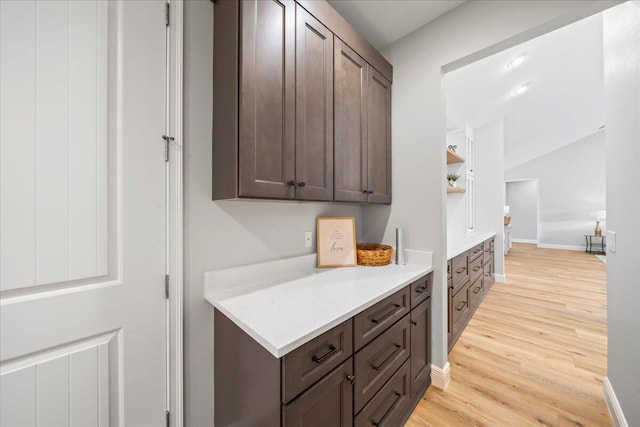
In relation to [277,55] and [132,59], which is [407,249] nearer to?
[277,55]

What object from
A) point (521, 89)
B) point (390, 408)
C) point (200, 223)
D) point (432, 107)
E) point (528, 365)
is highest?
point (521, 89)

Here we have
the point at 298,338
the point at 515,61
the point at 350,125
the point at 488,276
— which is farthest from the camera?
the point at 488,276

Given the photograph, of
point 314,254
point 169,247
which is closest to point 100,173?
point 169,247

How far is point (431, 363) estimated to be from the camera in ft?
5.75

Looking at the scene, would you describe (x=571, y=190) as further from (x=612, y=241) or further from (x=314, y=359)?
(x=314, y=359)

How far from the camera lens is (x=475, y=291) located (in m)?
2.93

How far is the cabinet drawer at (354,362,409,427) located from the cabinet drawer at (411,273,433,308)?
1.24ft

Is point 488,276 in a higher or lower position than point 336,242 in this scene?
lower

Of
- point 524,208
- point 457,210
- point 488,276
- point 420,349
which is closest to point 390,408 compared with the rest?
point 420,349

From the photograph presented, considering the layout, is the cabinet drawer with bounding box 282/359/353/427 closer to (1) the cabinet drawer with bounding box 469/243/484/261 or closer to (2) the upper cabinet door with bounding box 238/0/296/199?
(2) the upper cabinet door with bounding box 238/0/296/199

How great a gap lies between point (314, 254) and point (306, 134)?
86cm

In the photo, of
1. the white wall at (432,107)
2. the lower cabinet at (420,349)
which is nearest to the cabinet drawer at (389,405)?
the lower cabinet at (420,349)

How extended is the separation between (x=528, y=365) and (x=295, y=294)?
2.16m

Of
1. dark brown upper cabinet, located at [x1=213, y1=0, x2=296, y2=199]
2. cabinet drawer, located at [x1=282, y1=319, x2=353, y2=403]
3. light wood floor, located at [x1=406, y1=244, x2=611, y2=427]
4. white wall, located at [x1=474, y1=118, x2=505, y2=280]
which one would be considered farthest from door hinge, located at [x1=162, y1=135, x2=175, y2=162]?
white wall, located at [x1=474, y1=118, x2=505, y2=280]
